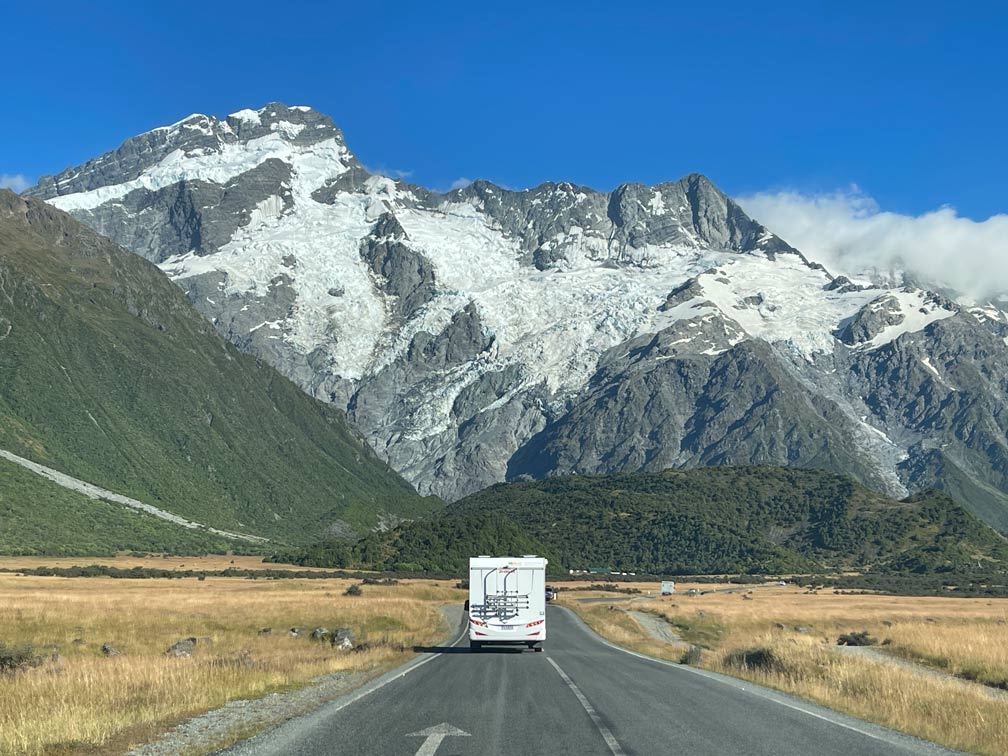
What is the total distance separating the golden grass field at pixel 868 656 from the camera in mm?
23516

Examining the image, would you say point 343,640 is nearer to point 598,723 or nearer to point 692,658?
point 692,658

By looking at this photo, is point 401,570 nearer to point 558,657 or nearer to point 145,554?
point 145,554

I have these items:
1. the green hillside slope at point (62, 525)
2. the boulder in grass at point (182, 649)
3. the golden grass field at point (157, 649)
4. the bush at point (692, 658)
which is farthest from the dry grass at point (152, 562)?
the bush at point (692, 658)

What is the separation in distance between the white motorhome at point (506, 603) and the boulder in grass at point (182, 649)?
38.0 ft

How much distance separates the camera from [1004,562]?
197m

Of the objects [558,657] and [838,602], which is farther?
[838,602]

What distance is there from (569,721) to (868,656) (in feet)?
102

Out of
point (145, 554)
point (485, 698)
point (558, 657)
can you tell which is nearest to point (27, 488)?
point (145, 554)

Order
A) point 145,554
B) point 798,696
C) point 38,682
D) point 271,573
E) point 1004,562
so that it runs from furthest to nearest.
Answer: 1. point 1004,562
2. point 145,554
3. point 271,573
4. point 798,696
5. point 38,682

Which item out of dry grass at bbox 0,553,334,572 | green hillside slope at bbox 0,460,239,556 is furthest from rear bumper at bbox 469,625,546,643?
green hillside slope at bbox 0,460,239,556

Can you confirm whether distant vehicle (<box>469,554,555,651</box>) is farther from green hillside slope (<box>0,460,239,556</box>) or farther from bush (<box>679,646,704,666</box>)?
green hillside slope (<box>0,460,239,556</box>)

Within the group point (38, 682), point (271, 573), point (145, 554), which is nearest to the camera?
point (38, 682)

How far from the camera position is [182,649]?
1597 inches

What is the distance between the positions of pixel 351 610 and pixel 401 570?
92.8 meters
